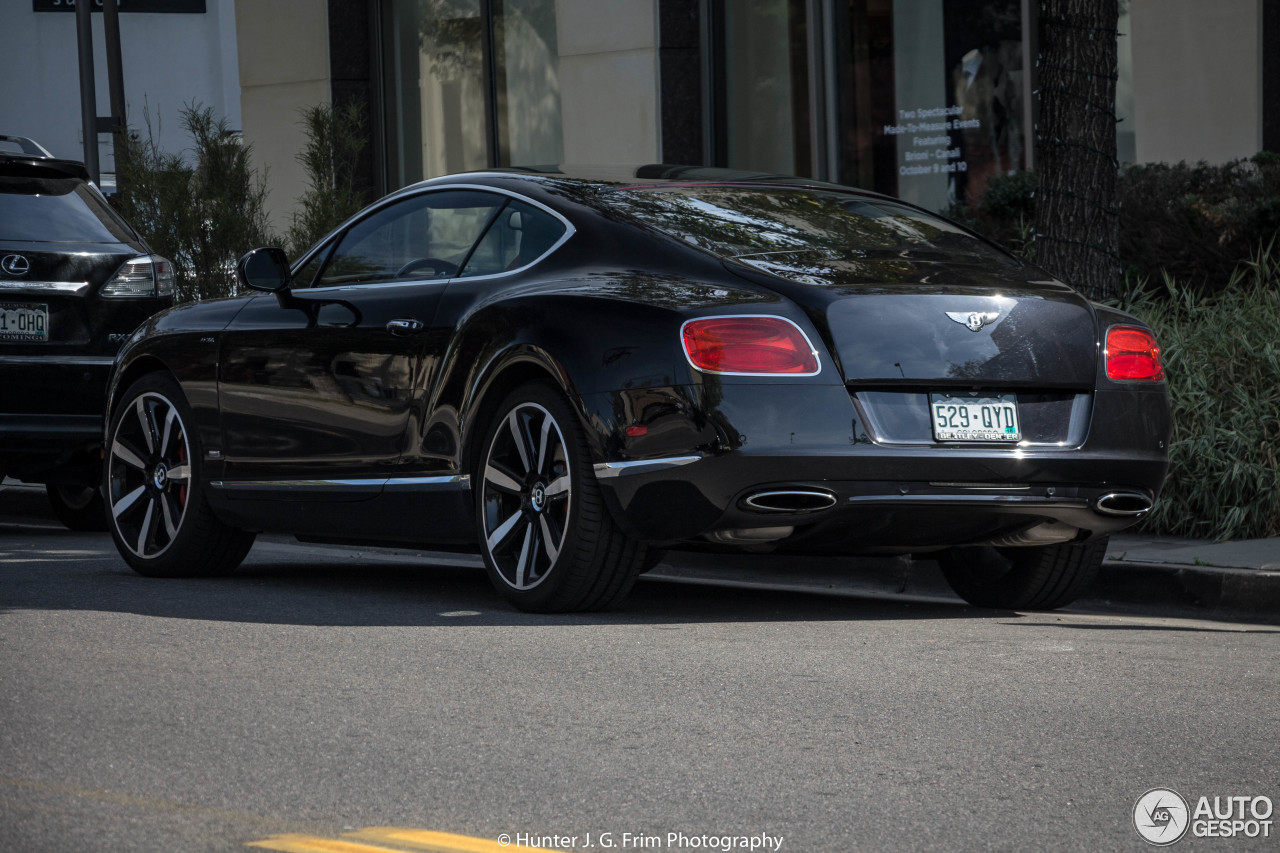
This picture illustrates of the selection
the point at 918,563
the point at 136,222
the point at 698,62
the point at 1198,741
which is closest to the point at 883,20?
the point at 698,62

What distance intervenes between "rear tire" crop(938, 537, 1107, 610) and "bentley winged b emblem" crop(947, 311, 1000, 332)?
3.40ft

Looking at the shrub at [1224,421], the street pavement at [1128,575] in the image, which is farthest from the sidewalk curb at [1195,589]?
the shrub at [1224,421]

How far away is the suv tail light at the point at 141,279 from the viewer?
948 cm

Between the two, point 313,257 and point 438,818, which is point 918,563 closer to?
point 313,257

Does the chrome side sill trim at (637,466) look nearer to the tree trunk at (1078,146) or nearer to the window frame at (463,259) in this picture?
the window frame at (463,259)

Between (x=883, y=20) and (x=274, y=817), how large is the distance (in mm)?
13726

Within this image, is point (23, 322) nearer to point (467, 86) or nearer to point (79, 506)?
point (79, 506)

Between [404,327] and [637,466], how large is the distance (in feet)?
4.28

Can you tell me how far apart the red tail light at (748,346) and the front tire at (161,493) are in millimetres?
2608

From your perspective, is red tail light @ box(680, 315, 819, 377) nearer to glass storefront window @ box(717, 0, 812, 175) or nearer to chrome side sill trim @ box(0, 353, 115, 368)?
chrome side sill trim @ box(0, 353, 115, 368)

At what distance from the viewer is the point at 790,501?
5762 mm

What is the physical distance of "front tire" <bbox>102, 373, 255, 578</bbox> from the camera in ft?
24.9

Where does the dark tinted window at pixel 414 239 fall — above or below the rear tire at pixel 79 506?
above

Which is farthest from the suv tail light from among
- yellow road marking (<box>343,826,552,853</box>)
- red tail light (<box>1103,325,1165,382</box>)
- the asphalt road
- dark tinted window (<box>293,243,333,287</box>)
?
yellow road marking (<box>343,826,552,853</box>)
